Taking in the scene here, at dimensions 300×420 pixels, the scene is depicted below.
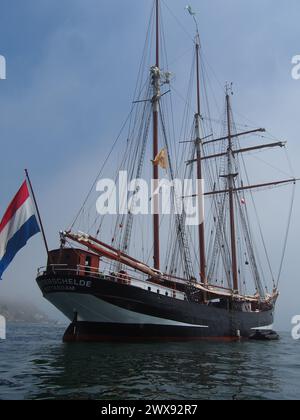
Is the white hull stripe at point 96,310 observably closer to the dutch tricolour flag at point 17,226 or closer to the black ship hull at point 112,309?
the black ship hull at point 112,309

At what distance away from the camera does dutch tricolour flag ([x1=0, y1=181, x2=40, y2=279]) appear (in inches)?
818

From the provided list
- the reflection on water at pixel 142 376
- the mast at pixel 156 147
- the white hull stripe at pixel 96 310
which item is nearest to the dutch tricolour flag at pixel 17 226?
the reflection on water at pixel 142 376

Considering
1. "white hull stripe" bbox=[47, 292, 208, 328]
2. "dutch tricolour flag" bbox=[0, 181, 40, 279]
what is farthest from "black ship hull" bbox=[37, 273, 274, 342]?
"dutch tricolour flag" bbox=[0, 181, 40, 279]

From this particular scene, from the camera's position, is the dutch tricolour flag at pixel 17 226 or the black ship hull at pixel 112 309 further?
the black ship hull at pixel 112 309

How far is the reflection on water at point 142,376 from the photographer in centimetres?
1245

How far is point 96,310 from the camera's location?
Result: 2833cm

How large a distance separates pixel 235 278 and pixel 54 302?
27.2 meters

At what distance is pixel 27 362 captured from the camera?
754 inches

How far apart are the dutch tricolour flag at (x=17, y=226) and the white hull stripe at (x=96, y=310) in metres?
7.31

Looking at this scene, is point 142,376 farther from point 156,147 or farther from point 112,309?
point 156,147

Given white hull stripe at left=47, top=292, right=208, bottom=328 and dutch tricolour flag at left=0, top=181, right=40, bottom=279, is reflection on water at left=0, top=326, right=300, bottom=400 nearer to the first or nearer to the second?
white hull stripe at left=47, top=292, right=208, bottom=328

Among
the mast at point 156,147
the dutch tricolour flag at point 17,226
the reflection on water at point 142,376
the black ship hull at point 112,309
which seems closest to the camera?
the reflection on water at point 142,376

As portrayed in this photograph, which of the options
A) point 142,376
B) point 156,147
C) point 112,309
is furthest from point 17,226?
point 156,147
